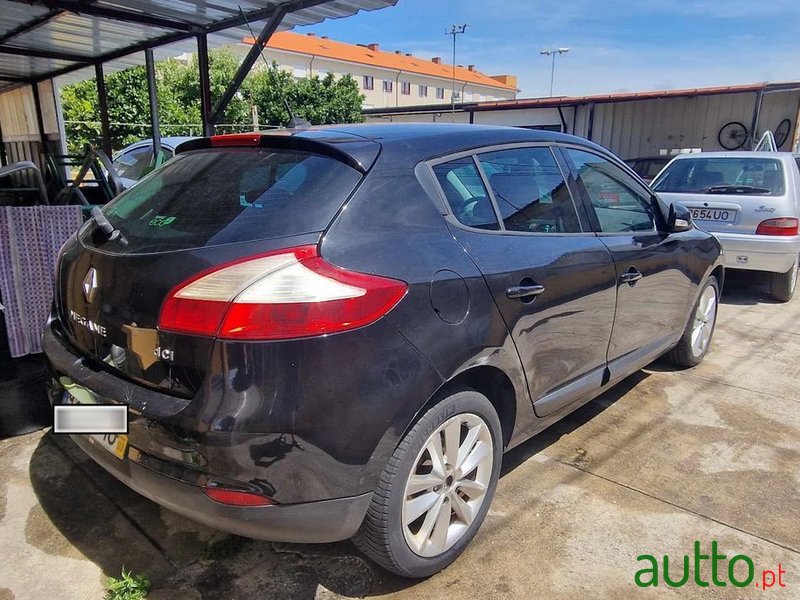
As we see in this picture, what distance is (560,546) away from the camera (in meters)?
2.42

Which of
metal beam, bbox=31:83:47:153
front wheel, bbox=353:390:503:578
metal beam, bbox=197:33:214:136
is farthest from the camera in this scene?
metal beam, bbox=31:83:47:153

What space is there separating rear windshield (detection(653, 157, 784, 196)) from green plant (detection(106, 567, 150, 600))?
6.42m

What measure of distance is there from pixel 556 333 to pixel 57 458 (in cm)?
262

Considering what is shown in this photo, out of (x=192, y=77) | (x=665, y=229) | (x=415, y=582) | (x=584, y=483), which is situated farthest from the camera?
(x=192, y=77)

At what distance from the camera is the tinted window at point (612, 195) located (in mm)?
3107

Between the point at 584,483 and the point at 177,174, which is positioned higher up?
the point at 177,174

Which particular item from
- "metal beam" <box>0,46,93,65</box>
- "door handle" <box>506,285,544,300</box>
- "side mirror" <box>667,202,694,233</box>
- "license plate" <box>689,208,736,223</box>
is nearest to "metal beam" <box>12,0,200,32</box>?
"metal beam" <box>0,46,93,65</box>

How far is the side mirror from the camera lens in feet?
11.8

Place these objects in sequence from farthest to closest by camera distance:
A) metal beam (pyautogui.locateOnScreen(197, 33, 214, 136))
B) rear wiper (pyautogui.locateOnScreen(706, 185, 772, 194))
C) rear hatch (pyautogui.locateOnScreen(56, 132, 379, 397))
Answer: metal beam (pyautogui.locateOnScreen(197, 33, 214, 136))
rear wiper (pyautogui.locateOnScreen(706, 185, 772, 194))
rear hatch (pyautogui.locateOnScreen(56, 132, 379, 397))

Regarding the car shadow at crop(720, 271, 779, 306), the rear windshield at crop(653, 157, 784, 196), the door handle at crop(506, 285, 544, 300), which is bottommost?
the car shadow at crop(720, 271, 779, 306)

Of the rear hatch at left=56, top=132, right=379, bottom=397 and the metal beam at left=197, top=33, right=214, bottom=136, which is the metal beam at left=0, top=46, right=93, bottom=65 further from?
the rear hatch at left=56, top=132, right=379, bottom=397

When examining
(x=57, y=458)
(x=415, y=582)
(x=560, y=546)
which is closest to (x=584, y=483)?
(x=560, y=546)

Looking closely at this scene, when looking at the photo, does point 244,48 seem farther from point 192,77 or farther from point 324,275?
point 324,275

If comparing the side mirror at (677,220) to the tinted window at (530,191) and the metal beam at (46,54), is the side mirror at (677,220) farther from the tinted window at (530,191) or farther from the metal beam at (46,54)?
the metal beam at (46,54)
